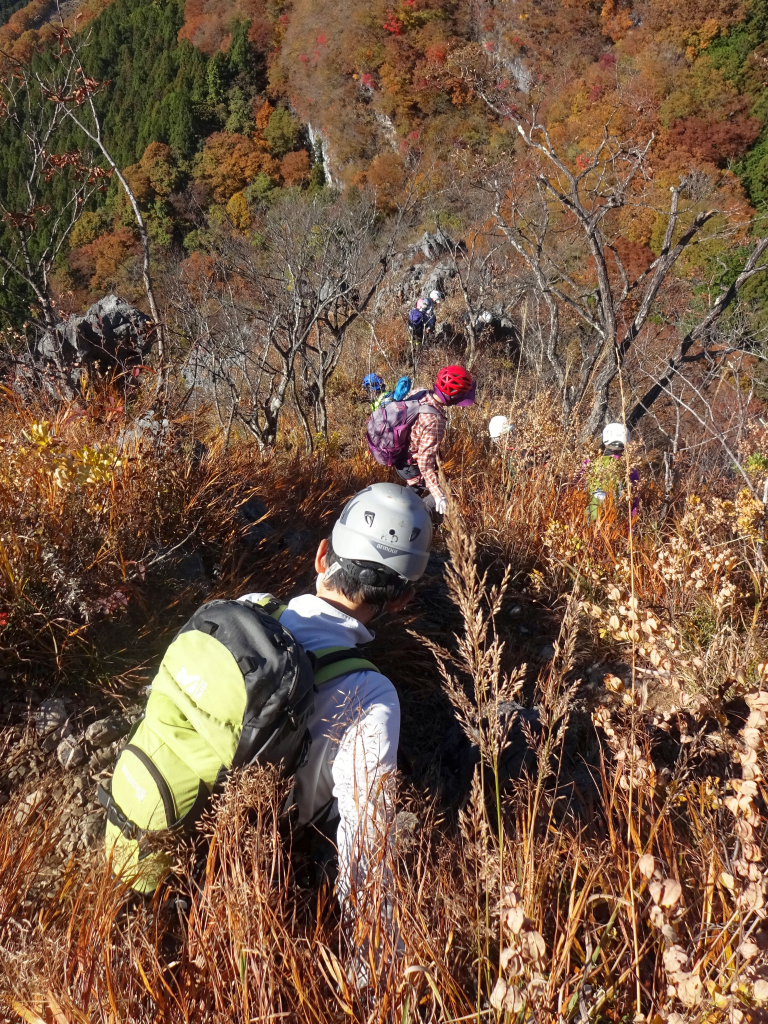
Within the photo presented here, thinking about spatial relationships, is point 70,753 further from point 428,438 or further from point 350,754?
point 428,438

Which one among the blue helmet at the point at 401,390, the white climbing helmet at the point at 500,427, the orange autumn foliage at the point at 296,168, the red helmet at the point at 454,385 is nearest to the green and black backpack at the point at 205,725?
the red helmet at the point at 454,385

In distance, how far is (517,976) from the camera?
964 mm

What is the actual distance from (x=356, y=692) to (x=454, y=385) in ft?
8.78

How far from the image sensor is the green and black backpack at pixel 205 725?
125 cm

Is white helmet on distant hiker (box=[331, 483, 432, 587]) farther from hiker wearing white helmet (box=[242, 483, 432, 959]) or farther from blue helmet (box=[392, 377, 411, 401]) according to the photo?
blue helmet (box=[392, 377, 411, 401])

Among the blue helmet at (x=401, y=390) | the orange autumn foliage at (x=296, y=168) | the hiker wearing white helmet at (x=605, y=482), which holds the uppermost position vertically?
the orange autumn foliage at (x=296, y=168)

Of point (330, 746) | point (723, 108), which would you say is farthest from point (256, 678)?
point (723, 108)

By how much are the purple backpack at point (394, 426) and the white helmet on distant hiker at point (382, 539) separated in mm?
2032

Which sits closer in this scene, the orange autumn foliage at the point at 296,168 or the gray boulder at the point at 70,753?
the gray boulder at the point at 70,753

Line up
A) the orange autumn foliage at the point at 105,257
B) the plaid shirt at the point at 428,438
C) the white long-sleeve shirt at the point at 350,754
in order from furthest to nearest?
the orange autumn foliage at the point at 105,257, the plaid shirt at the point at 428,438, the white long-sleeve shirt at the point at 350,754

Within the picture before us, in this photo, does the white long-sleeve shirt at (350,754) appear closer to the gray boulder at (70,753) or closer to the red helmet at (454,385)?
the gray boulder at (70,753)

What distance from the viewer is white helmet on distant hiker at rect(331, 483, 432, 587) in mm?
1649

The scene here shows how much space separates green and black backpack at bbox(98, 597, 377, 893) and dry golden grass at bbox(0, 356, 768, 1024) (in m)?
0.08

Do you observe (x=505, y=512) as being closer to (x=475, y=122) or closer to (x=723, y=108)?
(x=723, y=108)
